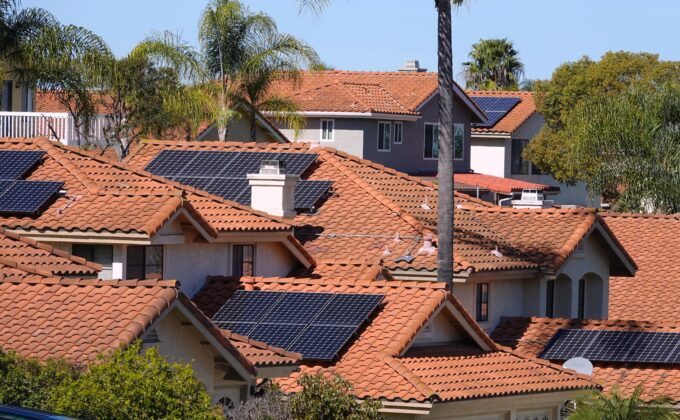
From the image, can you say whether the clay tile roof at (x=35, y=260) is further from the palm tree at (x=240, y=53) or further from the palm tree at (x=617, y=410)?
the palm tree at (x=240, y=53)

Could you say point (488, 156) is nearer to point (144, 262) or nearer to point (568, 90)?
point (568, 90)

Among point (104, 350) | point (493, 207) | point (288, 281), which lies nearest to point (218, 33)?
point (493, 207)

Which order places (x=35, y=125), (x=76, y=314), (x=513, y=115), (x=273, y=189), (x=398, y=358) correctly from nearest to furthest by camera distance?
(x=76, y=314)
(x=398, y=358)
(x=273, y=189)
(x=35, y=125)
(x=513, y=115)

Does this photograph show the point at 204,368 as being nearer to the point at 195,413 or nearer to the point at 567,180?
the point at 195,413

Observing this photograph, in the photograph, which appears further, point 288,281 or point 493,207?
point 493,207

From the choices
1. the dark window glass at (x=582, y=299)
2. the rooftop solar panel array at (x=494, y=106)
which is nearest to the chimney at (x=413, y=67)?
the rooftop solar panel array at (x=494, y=106)

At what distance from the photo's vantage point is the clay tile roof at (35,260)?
2247 cm

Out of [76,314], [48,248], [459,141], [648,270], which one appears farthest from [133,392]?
[459,141]

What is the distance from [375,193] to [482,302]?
335 cm

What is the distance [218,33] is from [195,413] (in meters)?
33.8

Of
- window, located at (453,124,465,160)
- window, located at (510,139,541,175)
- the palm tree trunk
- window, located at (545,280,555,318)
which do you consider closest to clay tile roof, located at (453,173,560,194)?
window, located at (453,124,465,160)

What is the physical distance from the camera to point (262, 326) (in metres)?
26.8

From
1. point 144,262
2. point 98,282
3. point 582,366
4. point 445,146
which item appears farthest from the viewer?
point 582,366

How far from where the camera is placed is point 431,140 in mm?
65438
